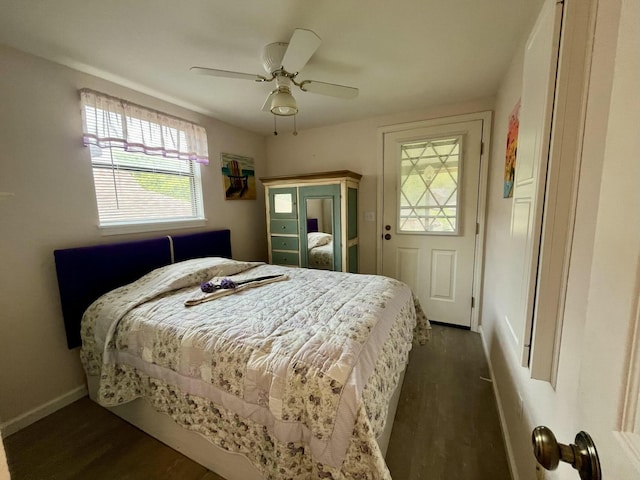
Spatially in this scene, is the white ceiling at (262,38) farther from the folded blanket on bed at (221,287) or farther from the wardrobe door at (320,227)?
the folded blanket on bed at (221,287)

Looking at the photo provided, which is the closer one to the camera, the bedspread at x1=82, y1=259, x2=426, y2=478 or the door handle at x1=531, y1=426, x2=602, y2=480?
the door handle at x1=531, y1=426, x2=602, y2=480

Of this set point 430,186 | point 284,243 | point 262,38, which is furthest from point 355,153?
point 262,38

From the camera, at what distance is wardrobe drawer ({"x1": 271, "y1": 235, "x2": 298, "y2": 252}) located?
126 inches

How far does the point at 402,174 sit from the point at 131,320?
2725 mm

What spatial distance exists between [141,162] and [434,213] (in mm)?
2845

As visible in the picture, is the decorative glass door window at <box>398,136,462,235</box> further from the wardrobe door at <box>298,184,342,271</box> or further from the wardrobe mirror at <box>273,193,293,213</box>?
the wardrobe mirror at <box>273,193,293,213</box>

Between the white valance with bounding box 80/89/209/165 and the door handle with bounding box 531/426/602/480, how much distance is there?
2719mm

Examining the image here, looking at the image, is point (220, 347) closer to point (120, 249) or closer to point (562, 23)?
point (120, 249)

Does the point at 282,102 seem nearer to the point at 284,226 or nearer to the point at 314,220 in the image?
the point at 314,220

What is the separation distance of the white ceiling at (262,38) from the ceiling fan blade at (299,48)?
0.59ft

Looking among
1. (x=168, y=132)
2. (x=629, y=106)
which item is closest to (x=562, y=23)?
(x=629, y=106)

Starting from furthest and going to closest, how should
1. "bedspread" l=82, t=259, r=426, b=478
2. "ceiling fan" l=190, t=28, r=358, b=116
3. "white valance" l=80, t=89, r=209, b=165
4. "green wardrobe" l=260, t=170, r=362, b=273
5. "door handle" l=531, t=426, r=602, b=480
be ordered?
"green wardrobe" l=260, t=170, r=362, b=273, "white valance" l=80, t=89, r=209, b=165, "ceiling fan" l=190, t=28, r=358, b=116, "bedspread" l=82, t=259, r=426, b=478, "door handle" l=531, t=426, r=602, b=480

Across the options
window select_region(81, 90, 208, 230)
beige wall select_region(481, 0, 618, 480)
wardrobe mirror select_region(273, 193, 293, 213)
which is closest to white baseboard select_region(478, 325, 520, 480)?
beige wall select_region(481, 0, 618, 480)

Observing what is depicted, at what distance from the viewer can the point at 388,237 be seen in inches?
123
